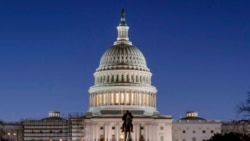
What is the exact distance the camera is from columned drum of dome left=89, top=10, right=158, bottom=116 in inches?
6235

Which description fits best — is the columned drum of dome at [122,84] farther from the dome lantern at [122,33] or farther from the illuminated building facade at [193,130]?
the illuminated building facade at [193,130]

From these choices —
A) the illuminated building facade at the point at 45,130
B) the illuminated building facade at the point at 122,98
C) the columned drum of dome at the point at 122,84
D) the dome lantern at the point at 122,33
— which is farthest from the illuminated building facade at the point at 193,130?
the illuminated building facade at the point at 45,130

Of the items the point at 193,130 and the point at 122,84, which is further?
the point at 193,130

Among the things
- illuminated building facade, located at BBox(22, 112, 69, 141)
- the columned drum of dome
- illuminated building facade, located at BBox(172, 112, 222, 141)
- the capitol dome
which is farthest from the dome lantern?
illuminated building facade, located at BBox(172, 112, 222, 141)

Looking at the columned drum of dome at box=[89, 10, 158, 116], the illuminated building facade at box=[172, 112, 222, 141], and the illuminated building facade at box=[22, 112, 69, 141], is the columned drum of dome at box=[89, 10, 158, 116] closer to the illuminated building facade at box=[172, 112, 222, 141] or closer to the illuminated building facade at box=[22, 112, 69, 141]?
the illuminated building facade at box=[22, 112, 69, 141]

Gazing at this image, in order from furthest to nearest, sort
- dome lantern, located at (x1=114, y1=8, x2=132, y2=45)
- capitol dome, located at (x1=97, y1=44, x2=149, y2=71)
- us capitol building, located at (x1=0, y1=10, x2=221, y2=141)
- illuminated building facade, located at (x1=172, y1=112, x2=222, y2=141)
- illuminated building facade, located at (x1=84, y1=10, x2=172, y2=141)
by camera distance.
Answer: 1. illuminated building facade, located at (x1=172, y1=112, x2=222, y2=141)
2. dome lantern, located at (x1=114, y1=8, x2=132, y2=45)
3. capitol dome, located at (x1=97, y1=44, x2=149, y2=71)
4. us capitol building, located at (x1=0, y1=10, x2=221, y2=141)
5. illuminated building facade, located at (x1=84, y1=10, x2=172, y2=141)

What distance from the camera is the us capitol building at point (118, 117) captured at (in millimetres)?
153125

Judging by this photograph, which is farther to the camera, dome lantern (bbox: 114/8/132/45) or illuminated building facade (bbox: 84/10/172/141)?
dome lantern (bbox: 114/8/132/45)

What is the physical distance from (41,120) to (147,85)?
2852 centimetres

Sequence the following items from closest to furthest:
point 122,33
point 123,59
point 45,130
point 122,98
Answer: point 122,98 < point 123,59 < point 45,130 < point 122,33

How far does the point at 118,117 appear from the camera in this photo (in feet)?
500

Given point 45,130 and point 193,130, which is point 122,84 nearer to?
point 193,130

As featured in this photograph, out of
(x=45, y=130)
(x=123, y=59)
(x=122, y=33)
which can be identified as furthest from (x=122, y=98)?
(x=45, y=130)

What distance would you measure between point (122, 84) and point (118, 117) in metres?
9.70
